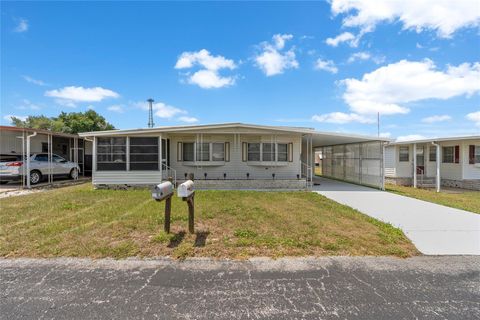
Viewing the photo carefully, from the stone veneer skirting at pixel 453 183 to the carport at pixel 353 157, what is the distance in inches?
111

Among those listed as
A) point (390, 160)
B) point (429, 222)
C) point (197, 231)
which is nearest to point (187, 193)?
point (197, 231)

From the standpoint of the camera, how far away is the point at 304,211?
6.45 metres

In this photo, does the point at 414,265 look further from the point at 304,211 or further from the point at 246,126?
the point at 246,126

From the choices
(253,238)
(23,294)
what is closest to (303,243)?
(253,238)

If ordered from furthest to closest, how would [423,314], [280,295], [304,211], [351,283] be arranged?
[304,211]
[351,283]
[280,295]
[423,314]

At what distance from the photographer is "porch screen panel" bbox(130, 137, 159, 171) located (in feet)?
34.3

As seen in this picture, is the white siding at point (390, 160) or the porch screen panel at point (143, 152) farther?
the white siding at point (390, 160)

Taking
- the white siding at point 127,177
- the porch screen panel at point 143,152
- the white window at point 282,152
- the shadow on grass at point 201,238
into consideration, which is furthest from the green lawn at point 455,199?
the porch screen panel at point 143,152

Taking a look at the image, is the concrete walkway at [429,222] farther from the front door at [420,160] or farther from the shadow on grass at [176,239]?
the front door at [420,160]

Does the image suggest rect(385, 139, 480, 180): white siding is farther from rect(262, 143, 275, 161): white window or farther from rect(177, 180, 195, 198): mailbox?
rect(177, 180, 195, 198): mailbox

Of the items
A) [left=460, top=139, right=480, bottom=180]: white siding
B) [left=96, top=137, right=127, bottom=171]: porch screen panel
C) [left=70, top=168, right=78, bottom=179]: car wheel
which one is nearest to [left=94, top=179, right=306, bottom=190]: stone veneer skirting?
[left=96, top=137, right=127, bottom=171]: porch screen panel

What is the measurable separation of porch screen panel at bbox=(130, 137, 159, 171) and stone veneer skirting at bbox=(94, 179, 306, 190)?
0.95 metres

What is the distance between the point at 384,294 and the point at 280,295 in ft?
4.07

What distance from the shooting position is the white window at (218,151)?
38.2 feet
